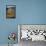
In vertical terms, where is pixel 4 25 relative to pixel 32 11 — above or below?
below

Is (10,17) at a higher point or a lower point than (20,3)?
lower

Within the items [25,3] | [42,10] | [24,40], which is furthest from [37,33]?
[25,3]

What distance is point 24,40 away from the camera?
11.2 ft

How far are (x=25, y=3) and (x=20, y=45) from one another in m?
1.18

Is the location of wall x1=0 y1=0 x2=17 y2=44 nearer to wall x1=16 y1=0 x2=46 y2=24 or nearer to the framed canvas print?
the framed canvas print

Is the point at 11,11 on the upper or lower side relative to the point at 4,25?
upper

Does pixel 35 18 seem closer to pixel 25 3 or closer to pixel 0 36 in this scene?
pixel 25 3

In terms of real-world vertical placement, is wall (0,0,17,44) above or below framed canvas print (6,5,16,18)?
below

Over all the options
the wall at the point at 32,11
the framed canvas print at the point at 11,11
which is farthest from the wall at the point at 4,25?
the wall at the point at 32,11

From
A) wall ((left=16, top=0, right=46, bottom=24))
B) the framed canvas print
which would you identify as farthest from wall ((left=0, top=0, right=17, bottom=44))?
wall ((left=16, top=0, right=46, bottom=24))

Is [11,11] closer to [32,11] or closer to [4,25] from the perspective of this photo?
[4,25]

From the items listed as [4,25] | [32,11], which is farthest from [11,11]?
[32,11]

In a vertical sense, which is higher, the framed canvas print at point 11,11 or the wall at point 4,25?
the framed canvas print at point 11,11

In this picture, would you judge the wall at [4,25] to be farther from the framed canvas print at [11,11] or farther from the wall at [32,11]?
the wall at [32,11]
